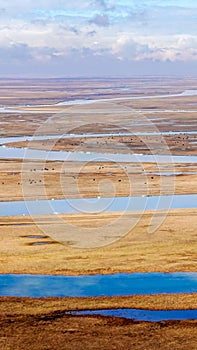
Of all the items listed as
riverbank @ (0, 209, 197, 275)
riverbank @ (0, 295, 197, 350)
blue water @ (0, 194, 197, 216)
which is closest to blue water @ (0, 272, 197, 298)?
riverbank @ (0, 209, 197, 275)

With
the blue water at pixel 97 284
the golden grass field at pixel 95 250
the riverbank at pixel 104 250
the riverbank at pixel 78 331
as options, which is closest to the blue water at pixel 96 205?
the golden grass field at pixel 95 250

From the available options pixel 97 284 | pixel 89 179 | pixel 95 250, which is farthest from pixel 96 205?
pixel 97 284

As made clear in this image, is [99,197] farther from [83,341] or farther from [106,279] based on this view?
[83,341]

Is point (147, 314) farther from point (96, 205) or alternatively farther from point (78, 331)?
point (96, 205)

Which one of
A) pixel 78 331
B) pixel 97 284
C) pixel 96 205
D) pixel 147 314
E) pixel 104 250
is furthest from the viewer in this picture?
pixel 96 205

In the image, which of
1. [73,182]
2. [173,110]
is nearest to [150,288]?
[73,182]

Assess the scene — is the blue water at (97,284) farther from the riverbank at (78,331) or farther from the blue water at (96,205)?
the blue water at (96,205)
